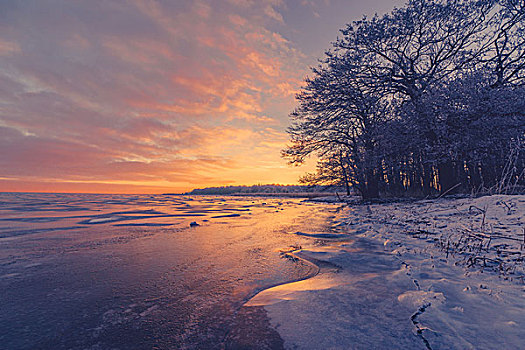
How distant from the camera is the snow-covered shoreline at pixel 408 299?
1.35m

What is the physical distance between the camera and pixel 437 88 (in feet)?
33.4

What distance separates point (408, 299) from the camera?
1.82 metres

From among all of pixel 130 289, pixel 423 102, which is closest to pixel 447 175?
pixel 423 102

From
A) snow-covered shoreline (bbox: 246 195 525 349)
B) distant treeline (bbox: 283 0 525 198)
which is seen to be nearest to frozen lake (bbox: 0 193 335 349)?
snow-covered shoreline (bbox: 246 195 525 349)

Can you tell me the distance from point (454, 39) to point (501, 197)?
10.2 metres

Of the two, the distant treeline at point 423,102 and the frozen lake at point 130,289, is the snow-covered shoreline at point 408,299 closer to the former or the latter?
the frozen lake at point 130,289

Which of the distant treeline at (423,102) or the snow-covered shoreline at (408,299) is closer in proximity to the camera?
the snow-covered shoreline at (408,299)

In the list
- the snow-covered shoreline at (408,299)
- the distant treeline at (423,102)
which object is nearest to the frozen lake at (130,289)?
the snow-covered shoreline at (408,299)

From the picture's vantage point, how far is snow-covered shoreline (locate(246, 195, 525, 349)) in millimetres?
1348

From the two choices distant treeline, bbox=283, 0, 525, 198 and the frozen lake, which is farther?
distant treeline, bbox=283, 0, 525, 198

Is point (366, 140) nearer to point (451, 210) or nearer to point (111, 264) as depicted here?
point (451, 210)

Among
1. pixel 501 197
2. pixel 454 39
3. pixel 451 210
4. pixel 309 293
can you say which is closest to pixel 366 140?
pixel 454 39

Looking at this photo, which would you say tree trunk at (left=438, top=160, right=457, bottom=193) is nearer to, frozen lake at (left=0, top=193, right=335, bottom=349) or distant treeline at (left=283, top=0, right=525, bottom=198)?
distant treeline at (left=283, top=0, right=525, bottom=198)

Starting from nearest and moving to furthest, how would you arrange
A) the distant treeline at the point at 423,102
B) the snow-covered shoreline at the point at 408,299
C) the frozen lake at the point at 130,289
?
the snow-covered shoreline at the point at 408,299, the frozen lake at the point at 130,289, the distant treeline at the point at 423,102
